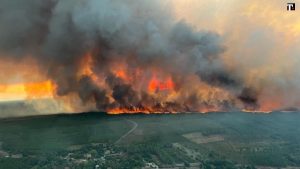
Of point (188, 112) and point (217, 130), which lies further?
point (188, 112)

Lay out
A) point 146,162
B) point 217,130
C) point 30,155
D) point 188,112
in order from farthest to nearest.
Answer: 1. point 188,112
2. point 217,130
3. point 30,155
4. point 146,162

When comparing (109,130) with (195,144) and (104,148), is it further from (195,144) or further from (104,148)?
(195,144)

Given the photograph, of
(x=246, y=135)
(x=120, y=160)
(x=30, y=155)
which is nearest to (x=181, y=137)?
(x=246, y=135)

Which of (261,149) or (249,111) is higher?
(249,111)

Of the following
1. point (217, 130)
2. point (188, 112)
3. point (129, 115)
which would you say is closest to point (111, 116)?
point (129, 115)

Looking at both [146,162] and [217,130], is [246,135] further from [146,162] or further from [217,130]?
[146,162]

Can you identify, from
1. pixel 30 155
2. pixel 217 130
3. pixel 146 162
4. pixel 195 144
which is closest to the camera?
pixel 146 162
